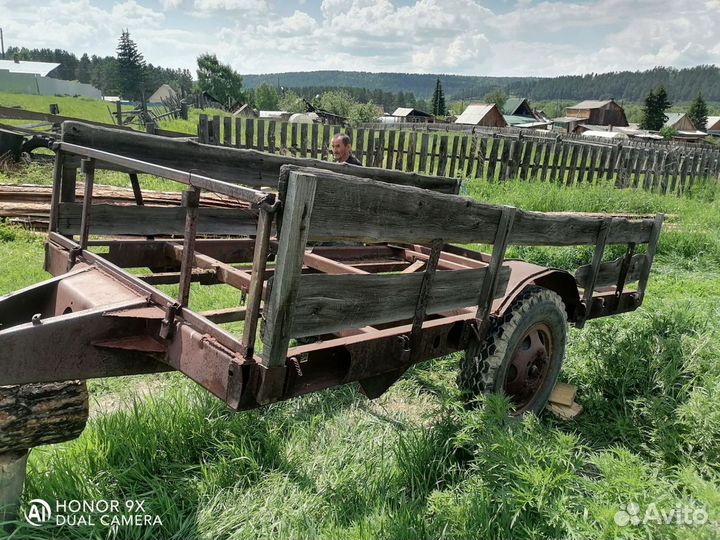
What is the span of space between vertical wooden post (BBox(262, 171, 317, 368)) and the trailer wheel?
1557mm

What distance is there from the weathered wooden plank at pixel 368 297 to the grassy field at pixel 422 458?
0.63 metres

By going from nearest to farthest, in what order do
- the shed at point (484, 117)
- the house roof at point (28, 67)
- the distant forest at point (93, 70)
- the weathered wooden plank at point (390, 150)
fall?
the weathered wooden plank at point (390, 150), the shed at point (484, 117), the house roof at point (28, 67), the distant forest at point (93, 70)

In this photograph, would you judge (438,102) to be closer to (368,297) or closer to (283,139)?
(283,139)

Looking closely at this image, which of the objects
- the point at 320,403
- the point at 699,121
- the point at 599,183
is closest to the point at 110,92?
the point at 699,121

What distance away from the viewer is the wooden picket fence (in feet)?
40.0

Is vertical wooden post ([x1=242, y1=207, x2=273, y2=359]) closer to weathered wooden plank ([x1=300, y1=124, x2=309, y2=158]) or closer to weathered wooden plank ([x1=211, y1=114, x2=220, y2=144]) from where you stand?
weathered wooden plank ([x1=211, y1=114, x2=220, y2=144])

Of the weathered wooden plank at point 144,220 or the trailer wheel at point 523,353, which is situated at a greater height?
the weathered wooden plank at point 144,220

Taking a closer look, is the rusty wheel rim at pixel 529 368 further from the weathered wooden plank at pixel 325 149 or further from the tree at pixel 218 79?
the tree at pixel 218 79

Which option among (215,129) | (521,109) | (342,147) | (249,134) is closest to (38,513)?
(342,147)

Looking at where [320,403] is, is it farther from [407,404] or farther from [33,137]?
[33,137]

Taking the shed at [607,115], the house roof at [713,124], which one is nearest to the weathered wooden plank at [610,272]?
the shed at [607,115]

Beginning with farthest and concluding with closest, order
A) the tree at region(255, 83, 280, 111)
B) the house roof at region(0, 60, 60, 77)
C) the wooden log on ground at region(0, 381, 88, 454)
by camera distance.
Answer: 1. the tree at region(255, 83, 280, 111)
2. the house roof at region(0, 60, 60, 77)
3. the wooden log on ground at region(0, 381, 88, 454)

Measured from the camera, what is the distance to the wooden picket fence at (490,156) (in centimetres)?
1220

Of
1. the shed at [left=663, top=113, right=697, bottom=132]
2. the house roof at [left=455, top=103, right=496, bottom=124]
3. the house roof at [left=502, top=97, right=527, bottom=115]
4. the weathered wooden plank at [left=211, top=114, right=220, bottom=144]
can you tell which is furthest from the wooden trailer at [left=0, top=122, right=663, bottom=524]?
the house roof at [left=502, top=97, right=527, bottom=115]
